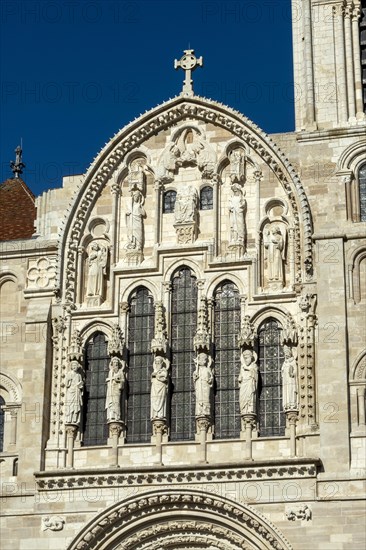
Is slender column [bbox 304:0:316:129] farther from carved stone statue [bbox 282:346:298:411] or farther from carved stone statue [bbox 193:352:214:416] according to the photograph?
carved stone statue [bbox 193:352:214:416]

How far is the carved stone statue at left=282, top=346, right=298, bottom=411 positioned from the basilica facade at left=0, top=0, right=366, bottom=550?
0.04 m

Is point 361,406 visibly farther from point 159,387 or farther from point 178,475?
point 159,387

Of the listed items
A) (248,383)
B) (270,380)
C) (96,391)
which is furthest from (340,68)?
(96,391)

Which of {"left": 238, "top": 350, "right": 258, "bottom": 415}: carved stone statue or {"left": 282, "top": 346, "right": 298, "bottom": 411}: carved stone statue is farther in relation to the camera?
{"left": 238, "top": 350, "right": 258, "bottom": 415}: carved stone statue

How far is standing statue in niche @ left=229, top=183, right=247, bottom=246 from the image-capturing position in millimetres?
31828

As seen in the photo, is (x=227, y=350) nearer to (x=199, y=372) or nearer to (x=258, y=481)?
(x=199, y=372)

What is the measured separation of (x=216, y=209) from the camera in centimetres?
3238

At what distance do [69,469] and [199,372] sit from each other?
347 cm

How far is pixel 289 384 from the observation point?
3009 cm

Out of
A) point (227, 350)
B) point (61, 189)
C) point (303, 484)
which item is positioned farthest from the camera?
point (61, 189)

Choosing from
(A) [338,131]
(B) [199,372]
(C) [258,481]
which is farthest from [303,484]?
(A) [338,131]

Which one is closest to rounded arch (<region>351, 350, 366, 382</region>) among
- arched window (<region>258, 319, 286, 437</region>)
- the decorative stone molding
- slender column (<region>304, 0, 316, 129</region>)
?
arched window (<region>258, 319, 286, 437</region>)

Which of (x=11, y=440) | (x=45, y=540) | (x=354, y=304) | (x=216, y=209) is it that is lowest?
(x=45, y=540)

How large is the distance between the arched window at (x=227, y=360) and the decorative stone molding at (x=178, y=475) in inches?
41.0
